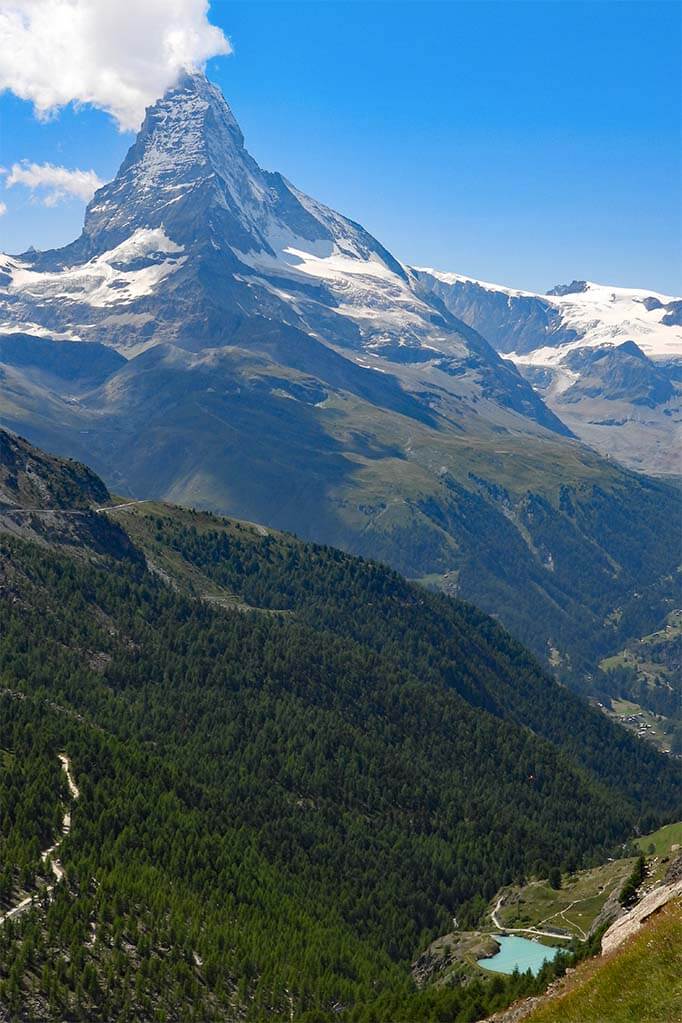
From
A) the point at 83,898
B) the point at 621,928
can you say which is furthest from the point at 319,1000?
the point at 621,928

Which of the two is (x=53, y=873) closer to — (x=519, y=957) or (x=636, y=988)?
(x=519, y=957)

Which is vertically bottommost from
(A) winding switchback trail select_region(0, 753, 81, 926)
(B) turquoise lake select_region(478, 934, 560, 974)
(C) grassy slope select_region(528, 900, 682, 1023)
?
(A) winding switchback trail select_region(0, 753, 81, 926)

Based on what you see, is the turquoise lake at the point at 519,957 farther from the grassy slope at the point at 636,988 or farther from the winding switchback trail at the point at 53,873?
the grassy slope at the point at 636,988

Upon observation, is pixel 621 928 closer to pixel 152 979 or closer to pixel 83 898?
pixel 152 979

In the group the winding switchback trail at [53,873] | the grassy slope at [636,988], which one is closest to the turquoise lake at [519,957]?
the winding switchback trail at [53,873]

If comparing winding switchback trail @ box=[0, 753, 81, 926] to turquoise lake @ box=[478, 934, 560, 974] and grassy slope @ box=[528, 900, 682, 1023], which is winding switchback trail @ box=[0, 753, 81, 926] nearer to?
turquoise lake @ box=[478, 934, 560, 974]

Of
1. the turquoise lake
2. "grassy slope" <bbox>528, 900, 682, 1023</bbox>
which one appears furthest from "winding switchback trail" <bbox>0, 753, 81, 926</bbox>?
"grassy slope" <bbox>528, 900, 682, 1023</bbox>
